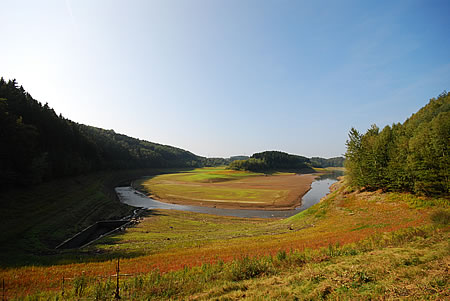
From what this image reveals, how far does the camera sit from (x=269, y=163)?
161 meters

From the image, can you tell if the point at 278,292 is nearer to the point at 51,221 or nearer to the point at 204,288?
the point at 204,288

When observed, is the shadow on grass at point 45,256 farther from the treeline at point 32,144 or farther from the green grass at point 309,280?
the treeline at point 32,144

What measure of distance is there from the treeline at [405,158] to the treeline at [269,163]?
10958 cm

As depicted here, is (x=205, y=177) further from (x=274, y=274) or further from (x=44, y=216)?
(x=274, y=274)

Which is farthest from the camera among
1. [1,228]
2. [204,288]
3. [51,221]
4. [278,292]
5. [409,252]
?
[51,221]

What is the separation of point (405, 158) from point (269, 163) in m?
133

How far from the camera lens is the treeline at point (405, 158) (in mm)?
23438

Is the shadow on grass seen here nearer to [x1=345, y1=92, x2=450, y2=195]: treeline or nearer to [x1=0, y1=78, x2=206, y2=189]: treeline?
[x1=0, y1=78, x2=206, y2=189]: treeline

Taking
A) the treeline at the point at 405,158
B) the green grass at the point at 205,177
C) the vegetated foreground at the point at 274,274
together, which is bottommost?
the green grass at the point at 205,177

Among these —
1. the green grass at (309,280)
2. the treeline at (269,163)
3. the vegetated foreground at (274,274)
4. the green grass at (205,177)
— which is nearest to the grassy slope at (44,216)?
the vegetated foreground at (274,274)

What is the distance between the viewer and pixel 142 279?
9062 mm

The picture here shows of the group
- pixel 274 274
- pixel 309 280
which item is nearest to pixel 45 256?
pixel 274 274

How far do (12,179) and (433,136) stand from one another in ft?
200

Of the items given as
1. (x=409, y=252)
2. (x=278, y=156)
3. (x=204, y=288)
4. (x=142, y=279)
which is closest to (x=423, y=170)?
(x=409, y=252)
